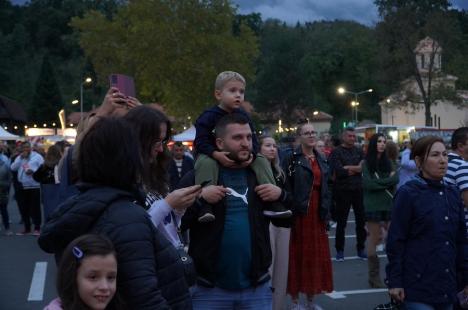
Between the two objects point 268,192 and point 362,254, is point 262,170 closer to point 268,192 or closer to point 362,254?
point 268,192

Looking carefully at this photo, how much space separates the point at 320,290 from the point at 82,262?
197 inches

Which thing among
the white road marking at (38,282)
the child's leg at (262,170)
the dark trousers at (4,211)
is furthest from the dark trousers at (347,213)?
the dark trousers at (4,211)

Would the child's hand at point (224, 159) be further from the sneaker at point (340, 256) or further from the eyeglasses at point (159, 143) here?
the sneaker at point (340, 256)

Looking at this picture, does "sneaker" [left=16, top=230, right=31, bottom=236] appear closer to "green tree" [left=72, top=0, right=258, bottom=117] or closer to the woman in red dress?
the woman in red dress

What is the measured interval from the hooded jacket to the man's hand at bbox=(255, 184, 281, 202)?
1.00 m

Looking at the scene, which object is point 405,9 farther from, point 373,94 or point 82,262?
point 82,262

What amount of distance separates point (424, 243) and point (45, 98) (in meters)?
82.9

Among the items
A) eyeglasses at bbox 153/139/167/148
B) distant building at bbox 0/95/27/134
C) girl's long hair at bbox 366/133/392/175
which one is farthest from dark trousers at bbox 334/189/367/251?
distant building at bbox 0/95/27/134

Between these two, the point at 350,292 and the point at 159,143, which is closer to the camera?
the point at 159,143

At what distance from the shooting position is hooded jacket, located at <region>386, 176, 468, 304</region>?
181 inches

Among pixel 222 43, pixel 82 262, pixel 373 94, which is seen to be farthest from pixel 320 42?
pixel 82 262

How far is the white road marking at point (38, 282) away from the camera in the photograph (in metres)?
8.77

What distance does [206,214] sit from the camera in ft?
13.6

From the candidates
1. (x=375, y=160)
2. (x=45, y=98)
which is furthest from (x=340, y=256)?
(x=45, y=98)
